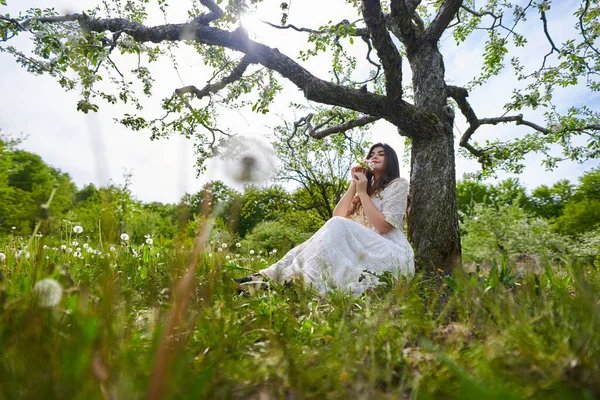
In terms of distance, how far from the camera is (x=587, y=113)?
7.79 m

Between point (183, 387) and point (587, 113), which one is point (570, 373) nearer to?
point (183, 387)

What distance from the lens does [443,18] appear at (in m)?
5.09

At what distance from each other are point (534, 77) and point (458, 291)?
649cm

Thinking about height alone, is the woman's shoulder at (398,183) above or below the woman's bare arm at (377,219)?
above

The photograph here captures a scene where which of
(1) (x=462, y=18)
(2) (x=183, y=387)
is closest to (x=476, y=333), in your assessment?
(2) (x=183, y=387)

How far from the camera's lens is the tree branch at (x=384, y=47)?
3.47 metres

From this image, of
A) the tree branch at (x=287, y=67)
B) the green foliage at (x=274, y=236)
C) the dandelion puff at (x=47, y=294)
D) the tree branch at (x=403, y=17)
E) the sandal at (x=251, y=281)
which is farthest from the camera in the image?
the green foliage at (x=274, y=236)

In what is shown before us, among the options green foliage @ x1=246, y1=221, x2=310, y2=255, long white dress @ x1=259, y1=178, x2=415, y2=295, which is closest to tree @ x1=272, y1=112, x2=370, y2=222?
green foliage @ x1=246, y1=221, x2=310, y2=255

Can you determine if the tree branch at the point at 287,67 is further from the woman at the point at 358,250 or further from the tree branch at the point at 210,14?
the woman at the point at 358,250

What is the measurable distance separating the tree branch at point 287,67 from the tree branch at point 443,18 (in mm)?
1632

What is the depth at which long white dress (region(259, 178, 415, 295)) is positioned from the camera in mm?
3100

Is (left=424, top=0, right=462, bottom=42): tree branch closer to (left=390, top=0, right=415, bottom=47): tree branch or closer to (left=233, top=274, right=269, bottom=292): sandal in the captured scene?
(left=390, top=0, right=415, bottom=47): tree branch

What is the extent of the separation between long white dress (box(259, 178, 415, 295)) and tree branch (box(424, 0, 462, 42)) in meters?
3.45

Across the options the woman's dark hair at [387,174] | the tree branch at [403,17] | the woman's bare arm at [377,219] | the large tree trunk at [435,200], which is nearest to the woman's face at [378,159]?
the woman's dark hair at [387,174]
